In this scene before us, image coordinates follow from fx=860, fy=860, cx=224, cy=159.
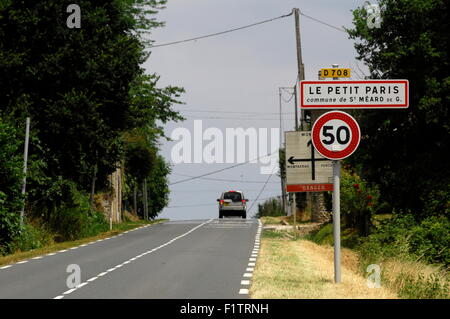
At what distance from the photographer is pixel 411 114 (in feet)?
111

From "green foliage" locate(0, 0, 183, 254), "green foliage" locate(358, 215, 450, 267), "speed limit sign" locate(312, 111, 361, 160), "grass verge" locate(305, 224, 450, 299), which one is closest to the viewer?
"speed limit sign" locate(312, 111, 361, 160)

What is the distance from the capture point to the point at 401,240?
26.4 m

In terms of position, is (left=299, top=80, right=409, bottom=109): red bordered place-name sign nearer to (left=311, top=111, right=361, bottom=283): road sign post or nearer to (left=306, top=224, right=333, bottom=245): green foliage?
(left=311, top=111, right=361, bottom=283): road sign post

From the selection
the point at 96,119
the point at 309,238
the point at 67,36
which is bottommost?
the point at 309,238

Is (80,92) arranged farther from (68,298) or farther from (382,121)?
(68,298)

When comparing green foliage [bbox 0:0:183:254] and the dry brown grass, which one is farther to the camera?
green foliage [bbox 0:0:183:254]

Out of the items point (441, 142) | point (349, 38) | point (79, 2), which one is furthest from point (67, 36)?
point (441, 142)

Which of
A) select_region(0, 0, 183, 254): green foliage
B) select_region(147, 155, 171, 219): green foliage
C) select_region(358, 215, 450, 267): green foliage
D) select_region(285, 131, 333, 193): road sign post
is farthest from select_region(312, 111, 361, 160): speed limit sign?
select_region(147, 155, 171, 219): green foliage

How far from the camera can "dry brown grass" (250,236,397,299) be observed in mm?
13008

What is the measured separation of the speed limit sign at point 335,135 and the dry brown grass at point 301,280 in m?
2.14

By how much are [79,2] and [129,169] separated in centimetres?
2867

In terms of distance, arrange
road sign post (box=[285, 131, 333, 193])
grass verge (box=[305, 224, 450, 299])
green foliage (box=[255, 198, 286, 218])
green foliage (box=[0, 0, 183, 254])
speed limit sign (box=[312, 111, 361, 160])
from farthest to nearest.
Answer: green foliage (box=[255, 198, 286, 218]) < green foliage (box=[0, 0, 183, 254]) < road sign post (box=[285, 131, 333, 193]) < grass verge (box=[305, 224, 450, 299]) < speed limit sign (box=[312, 111, 361, 160])

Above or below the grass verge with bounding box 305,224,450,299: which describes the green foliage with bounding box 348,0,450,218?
above

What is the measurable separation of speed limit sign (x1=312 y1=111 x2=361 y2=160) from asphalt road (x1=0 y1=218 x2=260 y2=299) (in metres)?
2.72
